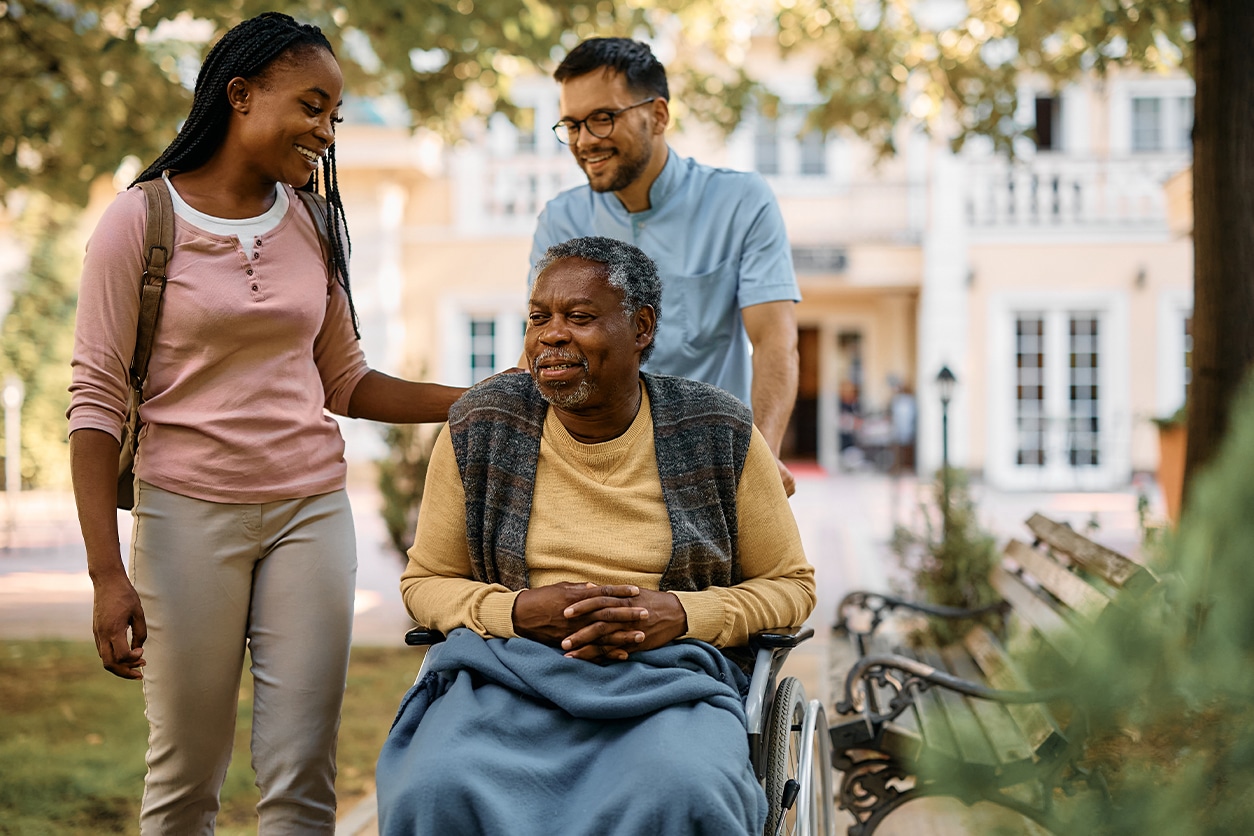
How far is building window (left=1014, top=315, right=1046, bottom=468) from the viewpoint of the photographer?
720 inches

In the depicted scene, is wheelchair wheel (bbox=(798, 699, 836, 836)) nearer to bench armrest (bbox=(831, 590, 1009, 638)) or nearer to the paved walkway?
the paved walkway

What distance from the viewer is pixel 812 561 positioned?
31.9 ft

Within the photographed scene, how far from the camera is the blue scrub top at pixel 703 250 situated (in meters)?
3.00

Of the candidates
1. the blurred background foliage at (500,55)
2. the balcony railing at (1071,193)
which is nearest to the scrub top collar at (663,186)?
the blurred background foliage at (500,55)

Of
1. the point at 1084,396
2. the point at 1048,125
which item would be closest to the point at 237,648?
the point at 1084,396

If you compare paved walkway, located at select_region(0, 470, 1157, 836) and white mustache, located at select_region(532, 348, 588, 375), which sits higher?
white mustache, located at select_region(532, 348, 588, 375)

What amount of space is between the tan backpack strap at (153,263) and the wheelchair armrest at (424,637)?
71 cm

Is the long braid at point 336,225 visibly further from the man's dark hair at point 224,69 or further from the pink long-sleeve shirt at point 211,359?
the man's dark hair at point 224,69

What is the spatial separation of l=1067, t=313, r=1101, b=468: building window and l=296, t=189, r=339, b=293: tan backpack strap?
56.3 ft

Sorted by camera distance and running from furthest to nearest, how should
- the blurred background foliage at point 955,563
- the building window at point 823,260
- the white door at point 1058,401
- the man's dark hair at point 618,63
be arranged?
the building window at point 823,260 < the white door at point 1058,401 < the blurred background foliage at point 955,563 < the man's dark hair at point 618,63

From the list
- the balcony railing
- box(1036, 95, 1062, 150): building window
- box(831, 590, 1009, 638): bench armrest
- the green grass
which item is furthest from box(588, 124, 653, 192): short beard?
box(1036, 95, 1062, 150): building window

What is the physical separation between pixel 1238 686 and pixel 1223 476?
0.38 feet

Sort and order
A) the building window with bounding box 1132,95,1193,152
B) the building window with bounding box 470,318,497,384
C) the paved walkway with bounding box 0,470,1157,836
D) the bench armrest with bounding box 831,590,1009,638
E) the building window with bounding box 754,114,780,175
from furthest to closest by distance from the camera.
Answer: the building window with bounding box 754,114,780,175 → the building window with bounding box 470,318,497,384 → the building window with bounding box 1132,95,1193,152 → the bench armrest with bounding box 831,590,1009,638 → the paved walkway with bounding box 0,470,1157,836

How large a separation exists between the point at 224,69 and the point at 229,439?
68cm
